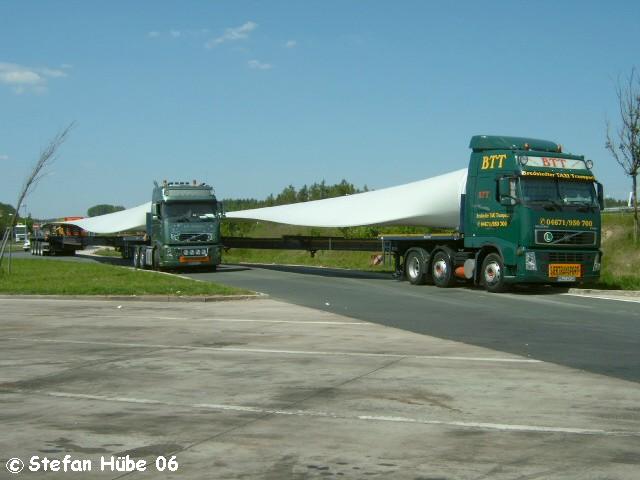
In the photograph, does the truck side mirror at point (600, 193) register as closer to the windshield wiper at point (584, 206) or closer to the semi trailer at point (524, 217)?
the semi trailer at point (524, 217)

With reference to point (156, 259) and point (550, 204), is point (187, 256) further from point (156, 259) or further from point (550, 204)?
point (550, 204)

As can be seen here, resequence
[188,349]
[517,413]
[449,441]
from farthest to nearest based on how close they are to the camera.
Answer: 1. [188,349]
2. [517,413]
3. [449,441]

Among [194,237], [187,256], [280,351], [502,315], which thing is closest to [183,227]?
[194,237]

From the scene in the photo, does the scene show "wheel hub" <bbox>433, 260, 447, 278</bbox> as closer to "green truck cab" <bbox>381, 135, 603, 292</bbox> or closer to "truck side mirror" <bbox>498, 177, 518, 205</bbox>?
"green truck cab" <bbox>381, 135, 603, 292</bbox>

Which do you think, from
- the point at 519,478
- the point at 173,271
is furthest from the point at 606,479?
the point at 173,271

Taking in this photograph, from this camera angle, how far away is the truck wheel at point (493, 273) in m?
21.1

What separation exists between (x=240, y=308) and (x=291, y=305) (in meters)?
1.24

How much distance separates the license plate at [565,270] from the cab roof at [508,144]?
10.3 ft

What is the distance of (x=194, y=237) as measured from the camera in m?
30.9

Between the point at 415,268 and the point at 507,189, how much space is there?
5425 millimetres

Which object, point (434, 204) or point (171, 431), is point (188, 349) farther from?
point (434, 204)

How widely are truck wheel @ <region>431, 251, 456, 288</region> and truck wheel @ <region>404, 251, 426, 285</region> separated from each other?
1.17 ft

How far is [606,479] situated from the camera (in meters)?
5.30

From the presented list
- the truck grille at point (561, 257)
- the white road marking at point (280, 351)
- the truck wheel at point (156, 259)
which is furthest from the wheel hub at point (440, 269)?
the white road marking at point (280, 351)
